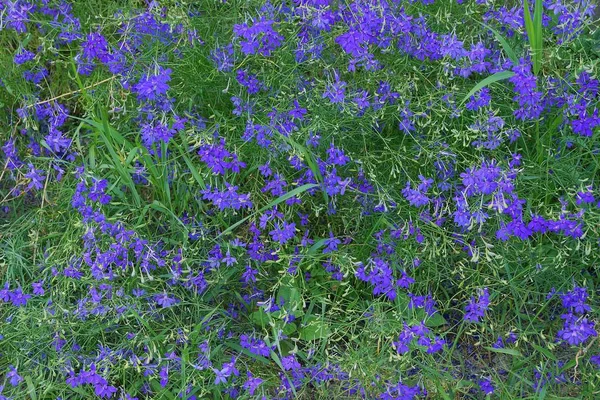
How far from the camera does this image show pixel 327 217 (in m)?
2.94

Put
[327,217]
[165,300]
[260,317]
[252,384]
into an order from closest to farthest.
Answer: [252,384] → [165,300] → [260,317] → [327,217]

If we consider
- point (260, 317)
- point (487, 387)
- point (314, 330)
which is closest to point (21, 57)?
point (260, 317)

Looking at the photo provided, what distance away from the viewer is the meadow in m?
2.58

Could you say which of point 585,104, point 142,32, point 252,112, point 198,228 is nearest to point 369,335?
point 198,228

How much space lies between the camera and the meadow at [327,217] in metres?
2.58

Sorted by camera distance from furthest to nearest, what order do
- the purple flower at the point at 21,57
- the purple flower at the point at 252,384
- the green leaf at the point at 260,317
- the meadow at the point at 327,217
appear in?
1. the purple flower at the point at 21,57
2. the green leaf at the point at 260,317
3. the meadow at the point at 327,217
4. the purple flower at the point at 252,384

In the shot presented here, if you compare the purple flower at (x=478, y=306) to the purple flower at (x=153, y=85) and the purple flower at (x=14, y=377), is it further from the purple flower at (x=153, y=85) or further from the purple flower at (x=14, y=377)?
the purple flower at (x=14, y=377)

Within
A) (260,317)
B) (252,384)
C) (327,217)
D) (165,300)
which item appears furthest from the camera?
→ (327,217)

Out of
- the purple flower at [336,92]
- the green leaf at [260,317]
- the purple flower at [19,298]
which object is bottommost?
the purple flower at [19,298]

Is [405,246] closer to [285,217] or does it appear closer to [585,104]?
[285,217]

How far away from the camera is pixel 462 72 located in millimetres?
2662

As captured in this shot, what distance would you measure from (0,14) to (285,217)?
1347mm

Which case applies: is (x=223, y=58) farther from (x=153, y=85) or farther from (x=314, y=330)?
(x=314, y=330)

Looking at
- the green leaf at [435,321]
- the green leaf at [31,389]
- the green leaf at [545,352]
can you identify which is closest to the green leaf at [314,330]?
the green leaf at [435,321]
